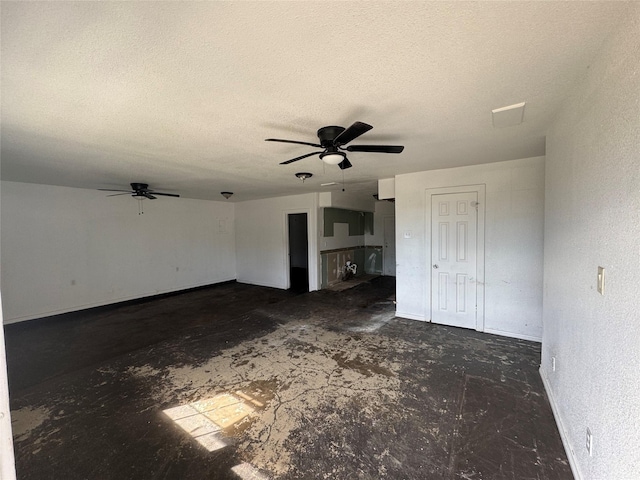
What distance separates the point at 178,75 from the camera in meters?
1.59

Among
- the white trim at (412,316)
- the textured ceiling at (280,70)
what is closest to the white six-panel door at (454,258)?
the white trim at (412,316)

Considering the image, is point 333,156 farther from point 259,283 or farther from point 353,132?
point 259,283

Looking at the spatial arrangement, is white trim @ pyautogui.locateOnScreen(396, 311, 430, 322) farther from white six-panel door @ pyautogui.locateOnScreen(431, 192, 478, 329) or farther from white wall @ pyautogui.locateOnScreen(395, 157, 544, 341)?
white wall @ pyautogui.locateOnScreen(395, 157, 544, 341)

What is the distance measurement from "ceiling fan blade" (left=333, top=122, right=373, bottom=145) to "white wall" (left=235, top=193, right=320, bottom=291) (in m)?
4.33

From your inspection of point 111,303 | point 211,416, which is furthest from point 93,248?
point 211,416

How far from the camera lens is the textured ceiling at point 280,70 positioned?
1.18m

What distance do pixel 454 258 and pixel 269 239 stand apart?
15.6 feet

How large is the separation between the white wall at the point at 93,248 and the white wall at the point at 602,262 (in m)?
7.18

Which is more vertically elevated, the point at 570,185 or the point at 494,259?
the point at 570,185

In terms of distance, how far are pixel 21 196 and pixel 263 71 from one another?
570 cm

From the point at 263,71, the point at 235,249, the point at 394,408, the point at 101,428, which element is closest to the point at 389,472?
the point at 394,408

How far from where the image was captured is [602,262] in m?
1.38

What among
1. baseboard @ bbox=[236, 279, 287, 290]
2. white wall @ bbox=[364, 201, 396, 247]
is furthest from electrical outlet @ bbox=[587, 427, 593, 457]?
white wall @ bbox=[364, 201, 396, 247]

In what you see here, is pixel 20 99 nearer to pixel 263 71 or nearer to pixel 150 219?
Answer: pixel 263 71
